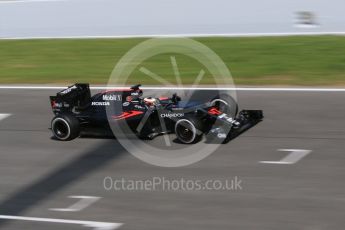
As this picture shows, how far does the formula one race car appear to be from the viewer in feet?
28.9

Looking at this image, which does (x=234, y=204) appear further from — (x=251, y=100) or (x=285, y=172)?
(x=251, y=100)

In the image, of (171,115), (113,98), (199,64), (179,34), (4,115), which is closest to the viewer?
(171,115)

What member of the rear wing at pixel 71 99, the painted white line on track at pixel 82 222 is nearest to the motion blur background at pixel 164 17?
the rear wing at pixel 71 99

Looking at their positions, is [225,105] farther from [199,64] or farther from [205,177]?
[199,64]

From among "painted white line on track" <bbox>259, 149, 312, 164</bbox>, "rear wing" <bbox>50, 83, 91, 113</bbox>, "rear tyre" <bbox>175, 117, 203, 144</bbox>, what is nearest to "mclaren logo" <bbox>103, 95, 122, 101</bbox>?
"rear wing" <bbox>50, 83, 91, 113</bbox>

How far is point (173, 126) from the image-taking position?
9156mm

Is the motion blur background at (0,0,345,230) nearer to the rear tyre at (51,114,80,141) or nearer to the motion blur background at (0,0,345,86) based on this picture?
the motion blur background at (0,0,345,86)

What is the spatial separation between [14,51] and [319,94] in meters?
7.89

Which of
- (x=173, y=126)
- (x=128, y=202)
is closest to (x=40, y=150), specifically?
(x=173, y=126)

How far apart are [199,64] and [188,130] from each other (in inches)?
213

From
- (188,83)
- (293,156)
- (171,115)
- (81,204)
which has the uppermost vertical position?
(188,83)

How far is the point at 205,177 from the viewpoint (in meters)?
7.90

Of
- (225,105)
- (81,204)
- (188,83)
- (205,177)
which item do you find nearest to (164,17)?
(188,83)

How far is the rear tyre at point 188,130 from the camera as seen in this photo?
8625mm
